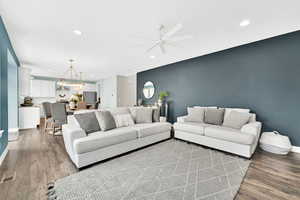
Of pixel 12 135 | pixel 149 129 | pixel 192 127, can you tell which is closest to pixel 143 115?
pixel 149 129

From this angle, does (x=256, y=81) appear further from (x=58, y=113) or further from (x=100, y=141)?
(x=58, y=113)

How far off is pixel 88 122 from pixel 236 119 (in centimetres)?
324

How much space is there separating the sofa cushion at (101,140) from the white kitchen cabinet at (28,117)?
13.3ft

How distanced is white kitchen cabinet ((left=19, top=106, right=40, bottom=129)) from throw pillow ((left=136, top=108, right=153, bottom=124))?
418cm

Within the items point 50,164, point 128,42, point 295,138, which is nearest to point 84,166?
point 50,164

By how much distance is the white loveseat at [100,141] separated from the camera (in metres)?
2.01

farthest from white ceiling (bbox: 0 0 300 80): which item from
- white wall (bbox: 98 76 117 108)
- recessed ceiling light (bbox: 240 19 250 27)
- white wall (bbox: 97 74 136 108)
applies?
white wall (bbox: 98 76 117 108)

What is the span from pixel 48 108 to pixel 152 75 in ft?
13.9

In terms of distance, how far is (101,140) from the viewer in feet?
7.18

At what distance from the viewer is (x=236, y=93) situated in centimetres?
346

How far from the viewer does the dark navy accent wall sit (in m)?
2.70

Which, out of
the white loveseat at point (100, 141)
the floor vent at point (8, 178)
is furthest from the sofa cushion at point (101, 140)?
the floor vent at point (8, 178)

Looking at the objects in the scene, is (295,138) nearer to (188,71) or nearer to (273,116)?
(273,116)

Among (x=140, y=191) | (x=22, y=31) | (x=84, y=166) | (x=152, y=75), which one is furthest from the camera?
(x=152, y=75)
